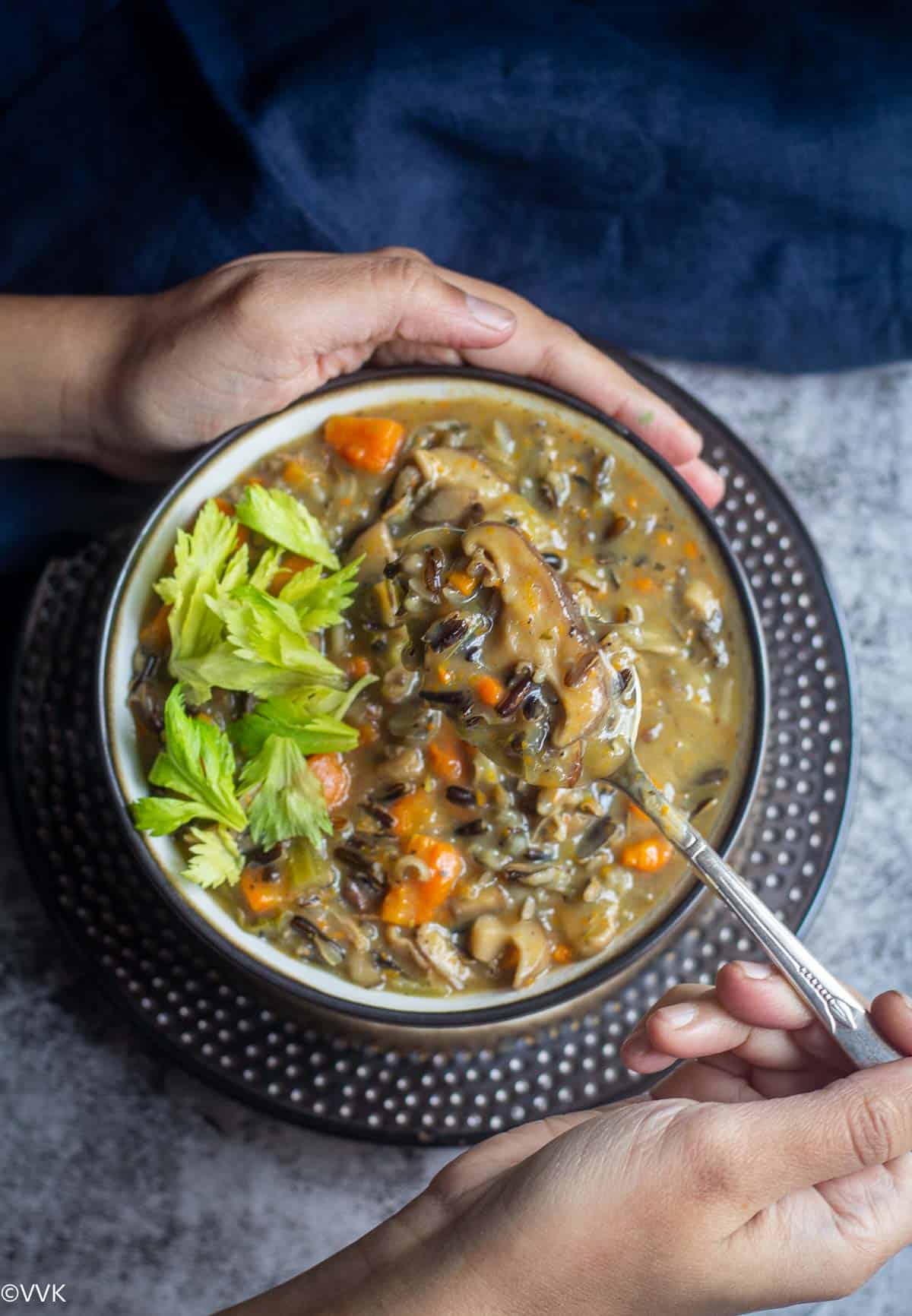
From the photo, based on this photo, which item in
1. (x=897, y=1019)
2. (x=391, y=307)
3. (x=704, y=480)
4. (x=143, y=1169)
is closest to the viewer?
(x=897, y=1019)

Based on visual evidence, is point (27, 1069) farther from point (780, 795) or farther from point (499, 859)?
point (780, 795)

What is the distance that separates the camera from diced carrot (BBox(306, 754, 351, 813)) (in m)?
3.23

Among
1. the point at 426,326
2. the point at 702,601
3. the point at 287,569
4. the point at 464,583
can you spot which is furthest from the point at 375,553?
the point at 702,601

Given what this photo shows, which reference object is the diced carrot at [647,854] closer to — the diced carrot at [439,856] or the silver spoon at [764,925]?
the silver spoon at [764,925]

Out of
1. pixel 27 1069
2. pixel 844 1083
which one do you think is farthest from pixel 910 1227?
pixel 27 1069

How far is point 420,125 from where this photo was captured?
379 centimetres

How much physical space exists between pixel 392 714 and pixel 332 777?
9.2 inches

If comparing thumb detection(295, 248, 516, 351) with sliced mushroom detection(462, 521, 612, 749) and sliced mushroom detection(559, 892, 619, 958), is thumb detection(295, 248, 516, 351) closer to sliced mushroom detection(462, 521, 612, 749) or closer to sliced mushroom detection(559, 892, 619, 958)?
sliced mushroom detection(462, 521, 612, 749)

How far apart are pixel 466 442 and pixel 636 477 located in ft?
1.57

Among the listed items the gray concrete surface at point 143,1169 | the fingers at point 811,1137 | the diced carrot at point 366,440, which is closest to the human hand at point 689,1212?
the fingers at point 811,1137

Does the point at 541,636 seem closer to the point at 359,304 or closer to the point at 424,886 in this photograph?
the point at 424,886

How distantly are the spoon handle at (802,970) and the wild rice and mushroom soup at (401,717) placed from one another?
0.31 metres

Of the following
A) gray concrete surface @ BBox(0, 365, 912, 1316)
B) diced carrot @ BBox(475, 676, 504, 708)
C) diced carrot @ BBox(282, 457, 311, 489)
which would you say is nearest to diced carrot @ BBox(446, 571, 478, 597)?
diced carrot @ BBox(475, 676, 504, 708)

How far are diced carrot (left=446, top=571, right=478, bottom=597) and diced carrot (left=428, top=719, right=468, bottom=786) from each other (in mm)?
566
